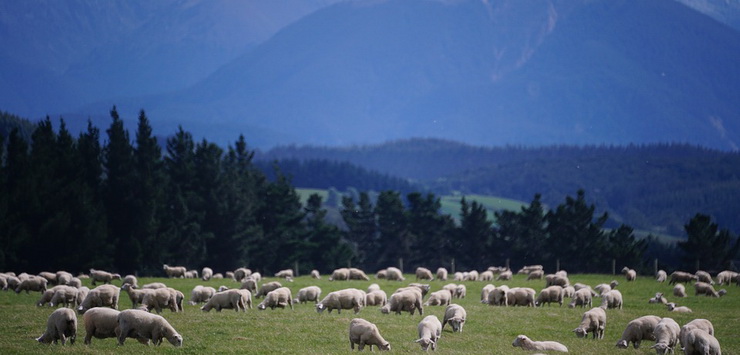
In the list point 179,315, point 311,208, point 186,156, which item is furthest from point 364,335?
point 311,208

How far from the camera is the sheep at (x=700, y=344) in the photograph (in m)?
23.7

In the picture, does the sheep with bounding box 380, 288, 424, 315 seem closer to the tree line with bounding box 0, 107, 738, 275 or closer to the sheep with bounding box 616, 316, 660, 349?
the sheep with bounding box 616, 316, 660, 349

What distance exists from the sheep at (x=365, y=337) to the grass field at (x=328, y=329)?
1.19ft

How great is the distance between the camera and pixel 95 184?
7706cm

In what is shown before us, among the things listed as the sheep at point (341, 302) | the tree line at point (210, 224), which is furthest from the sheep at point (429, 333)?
the tree line at point (210, 224)

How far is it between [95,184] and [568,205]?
48486 millimetres

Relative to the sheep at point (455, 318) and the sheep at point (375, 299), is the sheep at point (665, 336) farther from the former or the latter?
the sheep at point (375, 299)

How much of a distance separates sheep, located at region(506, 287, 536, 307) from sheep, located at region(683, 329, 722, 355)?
15617 mm

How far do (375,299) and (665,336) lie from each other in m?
15.1

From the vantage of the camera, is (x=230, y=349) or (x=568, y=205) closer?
(x=230, y=349)

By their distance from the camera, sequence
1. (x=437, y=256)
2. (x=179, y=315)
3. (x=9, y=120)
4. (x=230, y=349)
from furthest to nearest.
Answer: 1. (x=9, y=120)
2. (x=437, y=256)
3. (x=179, y=315)
4. (x=230, y=349)

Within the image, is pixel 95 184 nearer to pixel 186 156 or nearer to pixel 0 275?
pixel 186 156

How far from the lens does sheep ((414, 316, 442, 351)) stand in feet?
84.6

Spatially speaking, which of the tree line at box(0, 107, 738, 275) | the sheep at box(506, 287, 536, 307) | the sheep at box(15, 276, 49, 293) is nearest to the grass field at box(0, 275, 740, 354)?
the sheep at box(506, 287, 536, 307)
